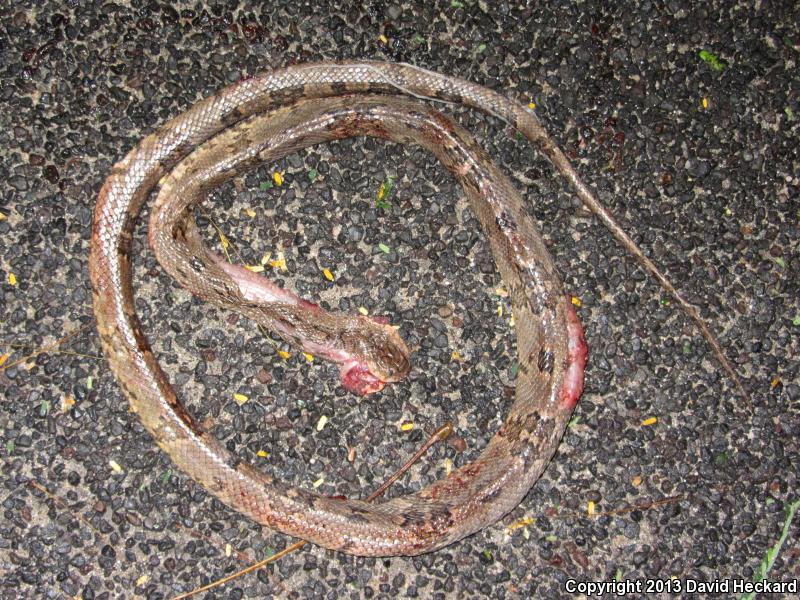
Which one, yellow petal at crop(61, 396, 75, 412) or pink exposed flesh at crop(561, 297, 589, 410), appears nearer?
pink exposed flesh at crop(561, 297, 589, 410)

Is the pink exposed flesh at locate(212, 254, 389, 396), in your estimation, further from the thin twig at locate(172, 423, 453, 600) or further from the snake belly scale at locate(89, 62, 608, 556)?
the thin twig at locate(172, 423, 453, 600)

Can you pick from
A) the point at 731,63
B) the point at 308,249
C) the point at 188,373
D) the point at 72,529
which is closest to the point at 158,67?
the point at 308,249

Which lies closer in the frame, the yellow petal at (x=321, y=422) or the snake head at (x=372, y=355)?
the snake head at (x=372, y=355)

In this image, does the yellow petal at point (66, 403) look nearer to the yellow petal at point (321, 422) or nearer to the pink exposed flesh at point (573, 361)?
the yellow petal at point (321, 422)

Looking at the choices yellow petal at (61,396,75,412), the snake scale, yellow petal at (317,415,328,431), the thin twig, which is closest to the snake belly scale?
the snake scale

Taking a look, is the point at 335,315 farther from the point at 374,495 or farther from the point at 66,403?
the point at 66,403

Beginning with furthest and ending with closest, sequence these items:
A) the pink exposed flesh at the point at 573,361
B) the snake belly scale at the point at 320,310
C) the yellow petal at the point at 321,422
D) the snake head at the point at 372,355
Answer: the yellow petal at the point at 321,422
the snake head at the point at 372,355
the pink exposed flesh at the point at 573,361
the snake belly scale at the point at 320,310

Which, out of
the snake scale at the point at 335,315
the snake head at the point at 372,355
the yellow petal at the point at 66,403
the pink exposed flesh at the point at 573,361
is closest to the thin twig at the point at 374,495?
the snake scale at the point at 335,315

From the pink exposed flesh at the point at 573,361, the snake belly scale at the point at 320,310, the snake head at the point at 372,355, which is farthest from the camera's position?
the snake head at the point at 372,355

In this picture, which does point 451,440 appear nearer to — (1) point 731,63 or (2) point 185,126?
(2) point 185,126
